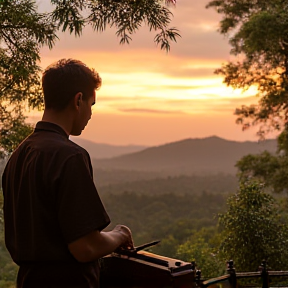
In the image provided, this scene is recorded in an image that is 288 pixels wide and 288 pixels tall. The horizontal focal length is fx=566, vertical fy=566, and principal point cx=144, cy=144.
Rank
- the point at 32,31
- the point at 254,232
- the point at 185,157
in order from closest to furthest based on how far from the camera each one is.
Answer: the point at 32,31 < the point at 254,232 < the point at 185,157

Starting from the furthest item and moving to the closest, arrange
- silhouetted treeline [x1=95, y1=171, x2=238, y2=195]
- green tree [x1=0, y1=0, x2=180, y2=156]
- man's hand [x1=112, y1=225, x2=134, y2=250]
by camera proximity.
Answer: silhouetted treeline [x1=95, y1=171, x2=238, y2=195] → green tree [x1=0, y1=0, x2=180, y2=156] → man's hand [x1=112, y1=225, x2=134, y2=250]

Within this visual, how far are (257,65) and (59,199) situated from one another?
15888 millimetres

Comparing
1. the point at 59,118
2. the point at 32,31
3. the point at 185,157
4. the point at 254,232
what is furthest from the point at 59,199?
the point at 185,157

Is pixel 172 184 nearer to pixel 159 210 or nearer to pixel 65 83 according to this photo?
pixel 159 210

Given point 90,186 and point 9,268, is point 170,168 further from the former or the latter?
point 90,186

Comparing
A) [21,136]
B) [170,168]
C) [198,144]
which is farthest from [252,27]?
[198,144]

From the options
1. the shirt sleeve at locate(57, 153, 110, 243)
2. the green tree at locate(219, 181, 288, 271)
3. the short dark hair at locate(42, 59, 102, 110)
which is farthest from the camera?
the green tree at locate(219, 181, 288, 271)

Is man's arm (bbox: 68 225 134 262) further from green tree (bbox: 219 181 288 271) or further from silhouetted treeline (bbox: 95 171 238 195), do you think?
silhouetted treeline (bbox: 95 171 238 195)

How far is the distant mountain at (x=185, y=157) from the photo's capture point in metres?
127

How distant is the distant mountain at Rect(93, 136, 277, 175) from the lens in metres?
127

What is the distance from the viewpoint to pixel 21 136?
10.4 meters

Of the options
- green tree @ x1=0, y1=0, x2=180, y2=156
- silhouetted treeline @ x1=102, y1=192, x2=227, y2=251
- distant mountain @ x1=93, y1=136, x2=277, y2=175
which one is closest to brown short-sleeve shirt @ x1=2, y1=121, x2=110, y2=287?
green tree @ x1=0, y1=0, x2=180, y2=156

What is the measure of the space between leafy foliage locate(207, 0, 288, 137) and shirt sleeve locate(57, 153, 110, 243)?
13.8m

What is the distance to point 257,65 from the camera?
1695 cm
